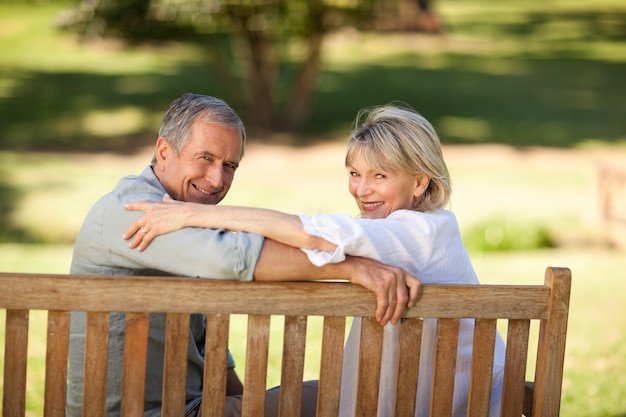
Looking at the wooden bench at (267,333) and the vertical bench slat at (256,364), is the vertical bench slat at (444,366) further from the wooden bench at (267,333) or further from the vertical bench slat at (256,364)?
the vertical bench slat at (256,364)

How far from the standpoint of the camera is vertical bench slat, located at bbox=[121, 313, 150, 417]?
7.05 ft

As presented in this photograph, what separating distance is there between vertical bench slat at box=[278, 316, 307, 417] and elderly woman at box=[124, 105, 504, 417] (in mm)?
163

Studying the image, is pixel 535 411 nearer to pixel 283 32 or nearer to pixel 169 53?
pixel 283 32

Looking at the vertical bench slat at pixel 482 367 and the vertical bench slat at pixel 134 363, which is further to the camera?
the vertical bench slat at pixel 482 367

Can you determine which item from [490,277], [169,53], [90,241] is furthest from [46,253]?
[169,53]

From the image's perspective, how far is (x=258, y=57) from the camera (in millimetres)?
15609

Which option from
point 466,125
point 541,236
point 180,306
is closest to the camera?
point 180,306

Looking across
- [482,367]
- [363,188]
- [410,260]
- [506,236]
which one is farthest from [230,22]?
[482,367]

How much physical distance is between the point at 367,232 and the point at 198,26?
42.7 feet

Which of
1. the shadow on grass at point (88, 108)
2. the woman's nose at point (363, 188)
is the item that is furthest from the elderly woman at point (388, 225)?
the shadow on grass at point (88, 108)

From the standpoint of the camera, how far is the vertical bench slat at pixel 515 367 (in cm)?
227

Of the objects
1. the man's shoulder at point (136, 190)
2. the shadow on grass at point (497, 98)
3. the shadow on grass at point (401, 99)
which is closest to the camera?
the man's shoulder at point (136, 190)

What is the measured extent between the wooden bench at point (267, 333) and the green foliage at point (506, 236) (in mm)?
7251

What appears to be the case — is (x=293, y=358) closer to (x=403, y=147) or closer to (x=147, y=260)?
(x=147, y=260)
